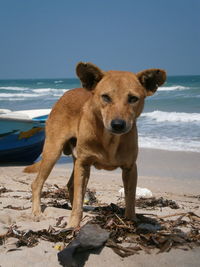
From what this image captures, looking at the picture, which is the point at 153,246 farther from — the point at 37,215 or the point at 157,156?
the point at 157,156

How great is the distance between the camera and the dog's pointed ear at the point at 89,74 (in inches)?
153

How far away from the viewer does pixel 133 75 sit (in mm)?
3889

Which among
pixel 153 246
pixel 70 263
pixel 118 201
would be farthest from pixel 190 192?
pixel 70 263

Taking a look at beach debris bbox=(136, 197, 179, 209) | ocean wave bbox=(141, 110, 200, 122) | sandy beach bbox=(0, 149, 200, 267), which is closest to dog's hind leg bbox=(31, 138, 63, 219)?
sandy beach bbox=(0, 149, 200, 267)

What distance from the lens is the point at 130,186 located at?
4.22 meters

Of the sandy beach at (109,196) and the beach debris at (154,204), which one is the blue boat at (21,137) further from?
the beach debris at (154,204)

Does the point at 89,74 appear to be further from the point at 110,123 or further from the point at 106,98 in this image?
the point at 110,123

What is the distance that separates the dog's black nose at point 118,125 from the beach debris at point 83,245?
0.88 metres

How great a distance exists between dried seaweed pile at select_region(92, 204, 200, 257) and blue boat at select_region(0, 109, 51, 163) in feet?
19.8

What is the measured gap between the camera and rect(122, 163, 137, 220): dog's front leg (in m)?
4.20

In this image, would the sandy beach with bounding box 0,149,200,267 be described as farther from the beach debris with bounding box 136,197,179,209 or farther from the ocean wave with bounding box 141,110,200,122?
the ocean wave with bounding box 141,110,200,122

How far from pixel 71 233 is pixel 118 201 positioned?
259 cm

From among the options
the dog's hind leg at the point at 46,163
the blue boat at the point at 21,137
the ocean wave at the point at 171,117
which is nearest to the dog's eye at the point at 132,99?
the dog's hind leg at the point at 46,163

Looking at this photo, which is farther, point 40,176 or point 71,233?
point 40,176
